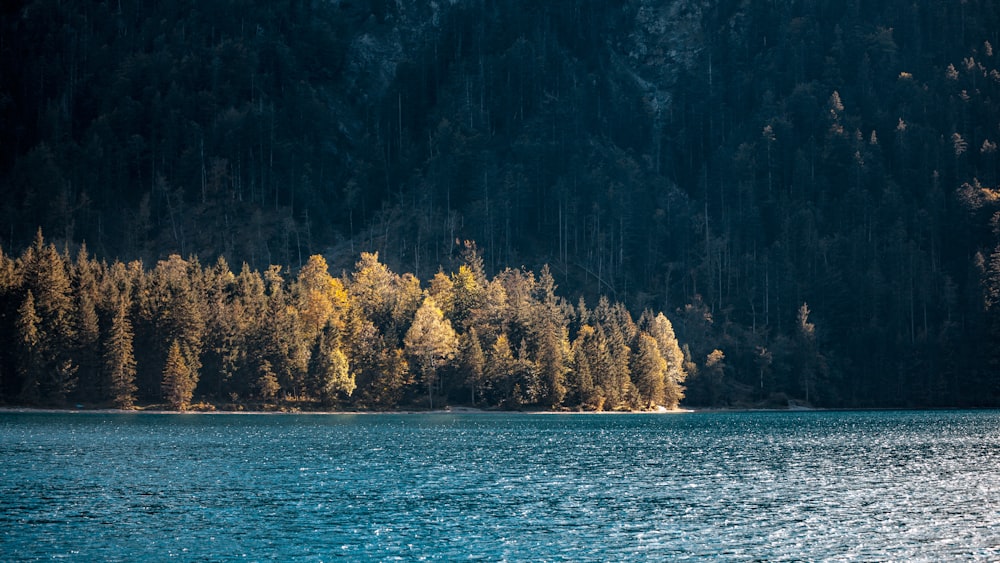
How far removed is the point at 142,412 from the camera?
173 m

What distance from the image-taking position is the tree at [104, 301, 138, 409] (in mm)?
169250

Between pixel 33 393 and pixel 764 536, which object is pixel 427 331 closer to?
pixel 33 393

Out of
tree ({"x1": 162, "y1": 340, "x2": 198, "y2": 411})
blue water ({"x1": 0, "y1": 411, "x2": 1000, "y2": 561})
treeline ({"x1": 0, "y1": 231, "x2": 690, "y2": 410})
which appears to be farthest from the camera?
tree ({"x1": 162, "y1": 340, "x2": 198, "y2": 411})

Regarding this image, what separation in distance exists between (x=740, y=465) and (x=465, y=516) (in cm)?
3854

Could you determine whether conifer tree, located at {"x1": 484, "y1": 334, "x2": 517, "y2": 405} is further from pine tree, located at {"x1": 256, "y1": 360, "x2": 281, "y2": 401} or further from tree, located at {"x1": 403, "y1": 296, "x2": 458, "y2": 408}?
pine tree, located at {"x1": 256, "y1": 360, "x2": 281, "y2": 401}

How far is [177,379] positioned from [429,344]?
44215 mm

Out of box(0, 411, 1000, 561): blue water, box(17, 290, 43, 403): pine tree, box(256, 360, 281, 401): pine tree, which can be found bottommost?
box(0, 411, 1000, 561): blue water

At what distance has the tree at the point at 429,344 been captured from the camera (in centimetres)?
19262

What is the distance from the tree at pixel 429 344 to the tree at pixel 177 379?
3881 centimetres

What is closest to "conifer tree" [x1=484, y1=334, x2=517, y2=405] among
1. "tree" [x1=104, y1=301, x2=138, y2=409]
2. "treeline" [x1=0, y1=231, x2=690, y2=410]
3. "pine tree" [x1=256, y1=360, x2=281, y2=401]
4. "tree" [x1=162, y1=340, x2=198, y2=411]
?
"treeline" [x1=0, y1=231, x2=690, y2=410]

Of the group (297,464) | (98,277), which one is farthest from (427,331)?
(297,464)

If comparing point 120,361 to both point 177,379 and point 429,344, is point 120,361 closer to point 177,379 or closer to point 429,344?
point 177,379

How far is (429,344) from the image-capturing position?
193 metres

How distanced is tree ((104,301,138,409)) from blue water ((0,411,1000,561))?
4748 cm
